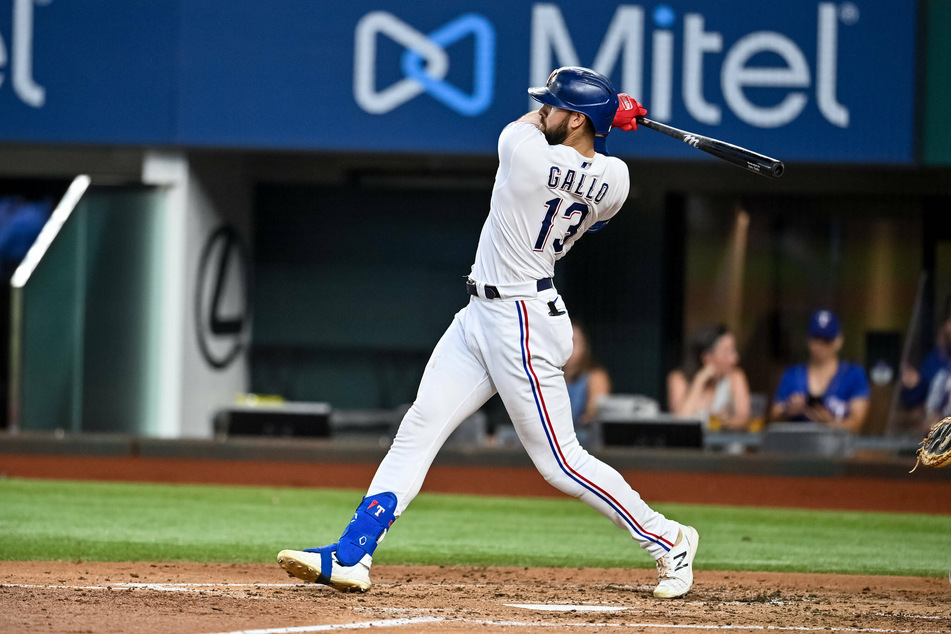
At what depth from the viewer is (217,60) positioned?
11391 mm

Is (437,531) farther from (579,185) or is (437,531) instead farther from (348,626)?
(348,626)

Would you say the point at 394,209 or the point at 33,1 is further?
the point at 394,209

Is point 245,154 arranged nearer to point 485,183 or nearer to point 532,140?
point 485,183

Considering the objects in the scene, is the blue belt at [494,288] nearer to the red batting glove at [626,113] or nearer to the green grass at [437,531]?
the red batting glove at [626,113]

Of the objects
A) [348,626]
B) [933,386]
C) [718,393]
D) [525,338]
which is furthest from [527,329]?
[933,386]

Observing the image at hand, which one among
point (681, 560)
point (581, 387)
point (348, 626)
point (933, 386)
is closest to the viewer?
point (348, 626)

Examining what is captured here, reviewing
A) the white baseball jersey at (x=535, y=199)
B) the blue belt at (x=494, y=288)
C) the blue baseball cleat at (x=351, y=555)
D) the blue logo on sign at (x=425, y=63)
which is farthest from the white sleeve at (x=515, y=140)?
the blue logo on sign at (x=425, y=63)

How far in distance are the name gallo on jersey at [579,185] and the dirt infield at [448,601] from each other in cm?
141

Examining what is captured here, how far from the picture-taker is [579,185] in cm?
465

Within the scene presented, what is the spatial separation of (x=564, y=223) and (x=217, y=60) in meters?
7.32

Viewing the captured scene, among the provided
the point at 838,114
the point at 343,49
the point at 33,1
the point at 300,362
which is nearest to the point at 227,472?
the point at 300,362

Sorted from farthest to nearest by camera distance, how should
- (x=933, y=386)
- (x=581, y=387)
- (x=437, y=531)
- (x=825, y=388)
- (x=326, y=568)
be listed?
1. (x=933, y=386)
2. (x=581, y=387)
3. (x=825, y=388)
4. (x=437, y=531)
5. (x=326, y=568)

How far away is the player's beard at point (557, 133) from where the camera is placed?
470 centimetres

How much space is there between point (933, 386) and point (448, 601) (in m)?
7.26
